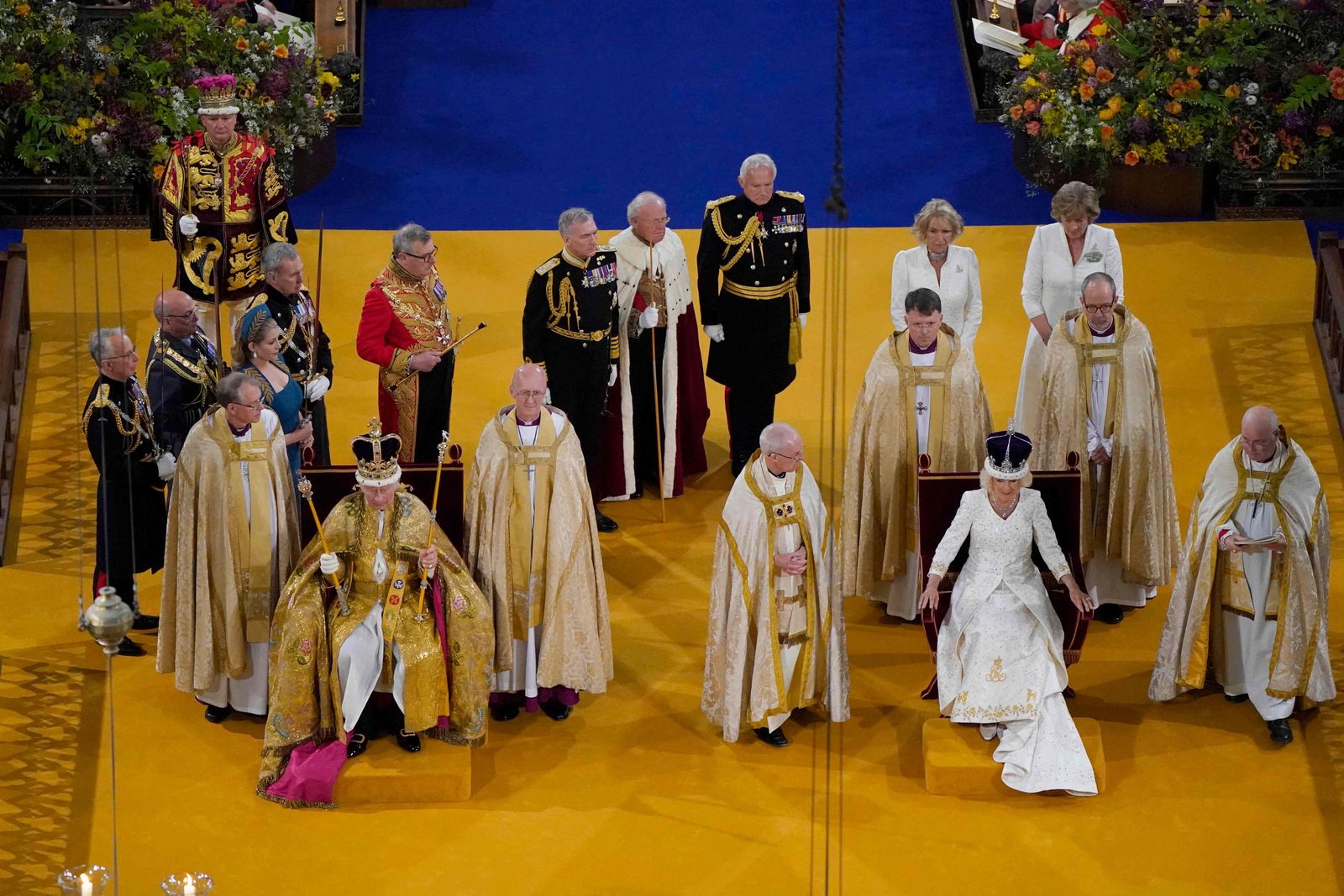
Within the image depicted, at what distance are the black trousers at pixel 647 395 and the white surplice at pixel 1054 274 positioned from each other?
74.2 inches

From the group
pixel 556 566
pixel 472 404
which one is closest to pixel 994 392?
pixel 472 404

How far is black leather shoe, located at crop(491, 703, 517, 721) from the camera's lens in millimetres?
10062

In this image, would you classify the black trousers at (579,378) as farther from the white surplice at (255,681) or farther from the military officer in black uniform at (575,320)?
the white surplice at (255,681)

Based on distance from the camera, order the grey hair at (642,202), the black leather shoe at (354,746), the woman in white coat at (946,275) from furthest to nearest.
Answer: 1. the grey hair at (642,202)
2. the woman in white coat at (946,275)
3. the black leather shoe at (354,746)

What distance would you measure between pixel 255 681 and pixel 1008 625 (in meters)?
3.28

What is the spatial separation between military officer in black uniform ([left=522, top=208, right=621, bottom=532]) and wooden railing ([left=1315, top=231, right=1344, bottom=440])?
4.06 meters

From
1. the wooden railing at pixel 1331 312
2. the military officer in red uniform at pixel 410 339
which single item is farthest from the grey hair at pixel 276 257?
the wooden railing at pixel 1331 312

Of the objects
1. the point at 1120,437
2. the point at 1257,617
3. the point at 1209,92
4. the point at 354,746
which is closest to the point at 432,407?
the point at 354,746

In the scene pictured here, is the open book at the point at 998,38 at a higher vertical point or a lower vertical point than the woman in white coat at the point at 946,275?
higher

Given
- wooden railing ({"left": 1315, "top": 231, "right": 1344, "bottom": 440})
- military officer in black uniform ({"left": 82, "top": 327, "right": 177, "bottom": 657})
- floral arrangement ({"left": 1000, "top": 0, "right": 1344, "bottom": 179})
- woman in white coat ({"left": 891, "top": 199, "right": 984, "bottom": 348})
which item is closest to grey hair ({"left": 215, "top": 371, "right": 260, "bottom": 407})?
military officer in black uniform ({"left": 82, "top": 327, "right": 177, "bottom": 657})

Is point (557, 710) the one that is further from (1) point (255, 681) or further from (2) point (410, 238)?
(2) point (410, 238)

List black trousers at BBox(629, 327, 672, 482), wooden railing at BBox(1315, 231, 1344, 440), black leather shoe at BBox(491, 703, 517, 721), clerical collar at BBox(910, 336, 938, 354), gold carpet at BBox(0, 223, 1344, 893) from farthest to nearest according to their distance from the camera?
wooden railing at BBox(1315, 231, 1344, 440) < black trousers at BBox(629, 327, 672, 482) < clerical collar at BBox(910, 336, 938, 354) < black leather shoe at BBox(491, 703, 517, 721) < gold carpet at BBox(0, 223, 1344, 893)

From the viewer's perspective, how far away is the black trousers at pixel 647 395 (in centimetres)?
1170

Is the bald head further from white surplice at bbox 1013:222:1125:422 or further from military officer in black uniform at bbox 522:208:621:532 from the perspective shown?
military officer in black uniform at bbox 522:208:621:532
